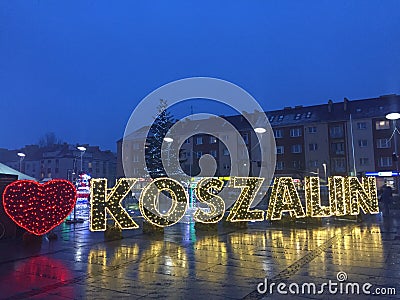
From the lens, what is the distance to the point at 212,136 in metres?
63.3

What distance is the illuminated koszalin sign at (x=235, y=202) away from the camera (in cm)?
1309

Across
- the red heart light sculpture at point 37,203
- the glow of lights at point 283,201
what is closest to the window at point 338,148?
the glow of lights at point 283,201

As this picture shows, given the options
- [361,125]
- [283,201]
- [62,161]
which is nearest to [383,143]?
[361,125]

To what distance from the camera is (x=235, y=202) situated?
→ 16188 mm

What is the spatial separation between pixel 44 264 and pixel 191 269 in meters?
3.68

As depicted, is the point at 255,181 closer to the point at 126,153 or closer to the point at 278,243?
the point at 278,243

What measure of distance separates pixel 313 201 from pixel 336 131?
4056 cm

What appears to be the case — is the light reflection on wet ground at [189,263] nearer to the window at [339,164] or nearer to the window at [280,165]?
the window at [339,164]

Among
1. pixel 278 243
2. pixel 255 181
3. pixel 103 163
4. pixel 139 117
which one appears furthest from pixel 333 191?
pixel 103 163

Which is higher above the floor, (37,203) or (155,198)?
(155,198)

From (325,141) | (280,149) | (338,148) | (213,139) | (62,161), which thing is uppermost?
(213,139)

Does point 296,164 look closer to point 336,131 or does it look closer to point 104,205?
point 336,131

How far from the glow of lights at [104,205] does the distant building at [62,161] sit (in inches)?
3080

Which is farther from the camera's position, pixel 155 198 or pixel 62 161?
pixel 62 161
